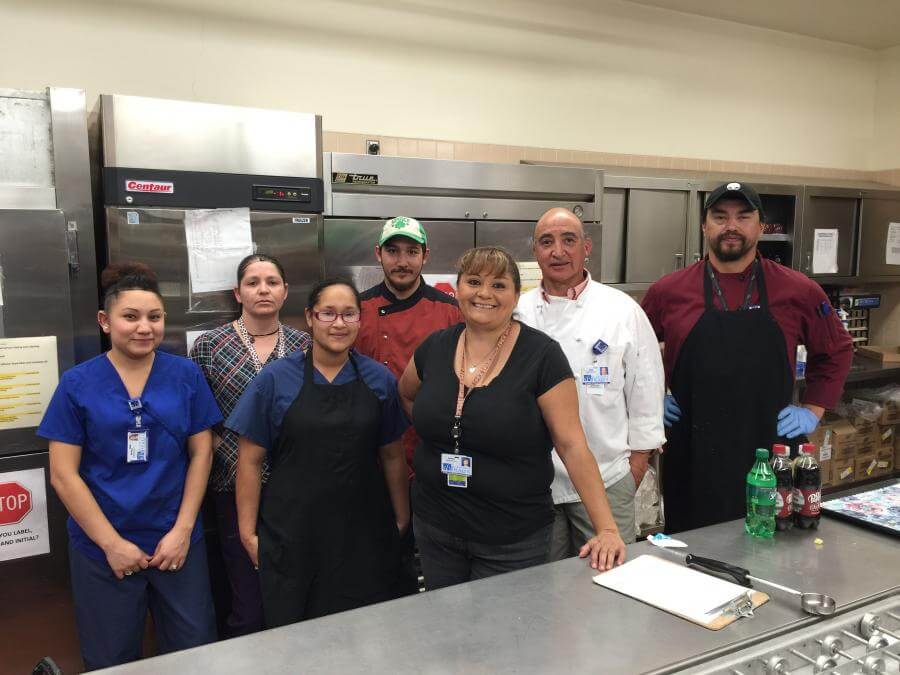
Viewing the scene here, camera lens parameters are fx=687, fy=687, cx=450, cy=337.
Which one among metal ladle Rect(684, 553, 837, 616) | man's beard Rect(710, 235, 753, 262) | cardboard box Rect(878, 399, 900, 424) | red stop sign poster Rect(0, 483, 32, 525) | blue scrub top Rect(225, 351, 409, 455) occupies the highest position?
man's beard Rect(710, 235, 753, 262)

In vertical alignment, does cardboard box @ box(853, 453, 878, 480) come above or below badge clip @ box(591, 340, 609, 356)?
below

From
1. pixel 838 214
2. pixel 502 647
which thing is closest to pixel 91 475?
pixel 502 647

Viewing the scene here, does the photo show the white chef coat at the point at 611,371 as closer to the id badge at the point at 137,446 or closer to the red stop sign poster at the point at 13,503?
the id badge at the point at 137,446

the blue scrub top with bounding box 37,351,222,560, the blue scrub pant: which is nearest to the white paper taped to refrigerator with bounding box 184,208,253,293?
the blue scrub top with bounding box 37,351,222,560

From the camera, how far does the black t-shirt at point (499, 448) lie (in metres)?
1.77

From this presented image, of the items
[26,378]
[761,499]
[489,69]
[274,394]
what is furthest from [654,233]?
[26,378]

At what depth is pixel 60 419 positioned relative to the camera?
1.99 m

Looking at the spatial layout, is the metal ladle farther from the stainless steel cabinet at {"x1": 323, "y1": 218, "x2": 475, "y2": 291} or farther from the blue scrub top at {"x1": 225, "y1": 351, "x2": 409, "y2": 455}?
the stainless steel cabinet at {"x1": 323, "y1": 218, "x2": 475, "y2": 291}

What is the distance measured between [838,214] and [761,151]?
79 cm

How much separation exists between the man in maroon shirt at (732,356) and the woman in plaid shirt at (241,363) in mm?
1407

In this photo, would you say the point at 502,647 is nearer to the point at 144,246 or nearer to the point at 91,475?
the point at 91,475

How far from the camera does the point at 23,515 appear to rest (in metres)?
2.35

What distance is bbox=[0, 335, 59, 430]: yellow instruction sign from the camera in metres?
2.27

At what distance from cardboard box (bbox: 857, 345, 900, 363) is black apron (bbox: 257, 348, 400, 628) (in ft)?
13.8
